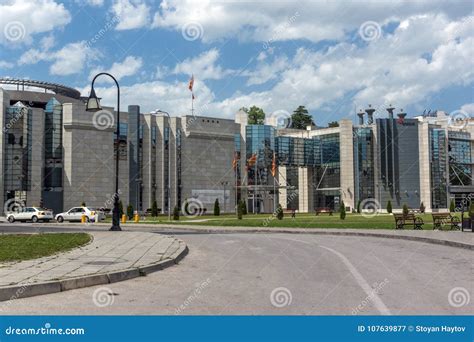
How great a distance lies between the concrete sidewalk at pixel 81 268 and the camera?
9320mm

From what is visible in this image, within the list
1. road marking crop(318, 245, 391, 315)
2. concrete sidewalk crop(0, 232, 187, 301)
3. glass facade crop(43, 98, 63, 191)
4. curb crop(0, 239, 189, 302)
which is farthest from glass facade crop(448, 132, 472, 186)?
curb crop(0, 239, 189, 302)

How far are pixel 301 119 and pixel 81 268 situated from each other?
11411 centimetres

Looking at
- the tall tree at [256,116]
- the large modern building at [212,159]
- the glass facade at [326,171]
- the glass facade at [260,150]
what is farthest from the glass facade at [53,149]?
the tall tree at [256,116]

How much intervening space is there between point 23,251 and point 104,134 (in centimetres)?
5830

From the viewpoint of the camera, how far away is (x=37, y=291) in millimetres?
9188

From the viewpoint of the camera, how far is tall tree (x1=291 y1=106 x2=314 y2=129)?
123 m

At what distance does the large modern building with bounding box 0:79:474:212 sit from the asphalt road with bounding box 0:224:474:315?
5084 cm

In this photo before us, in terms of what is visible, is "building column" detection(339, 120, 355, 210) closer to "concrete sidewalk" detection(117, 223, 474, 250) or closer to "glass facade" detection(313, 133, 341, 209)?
"glass facade" detection(313, 133, 341, 209)

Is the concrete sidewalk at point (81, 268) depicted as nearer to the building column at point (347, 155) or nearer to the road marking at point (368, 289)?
the road marking at point (368, 289)

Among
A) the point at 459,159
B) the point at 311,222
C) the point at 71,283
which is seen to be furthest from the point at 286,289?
the point at 459,159

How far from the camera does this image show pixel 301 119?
124 meters

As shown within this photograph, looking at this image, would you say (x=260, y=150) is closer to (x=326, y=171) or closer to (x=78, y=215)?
(x=326, y=171)
